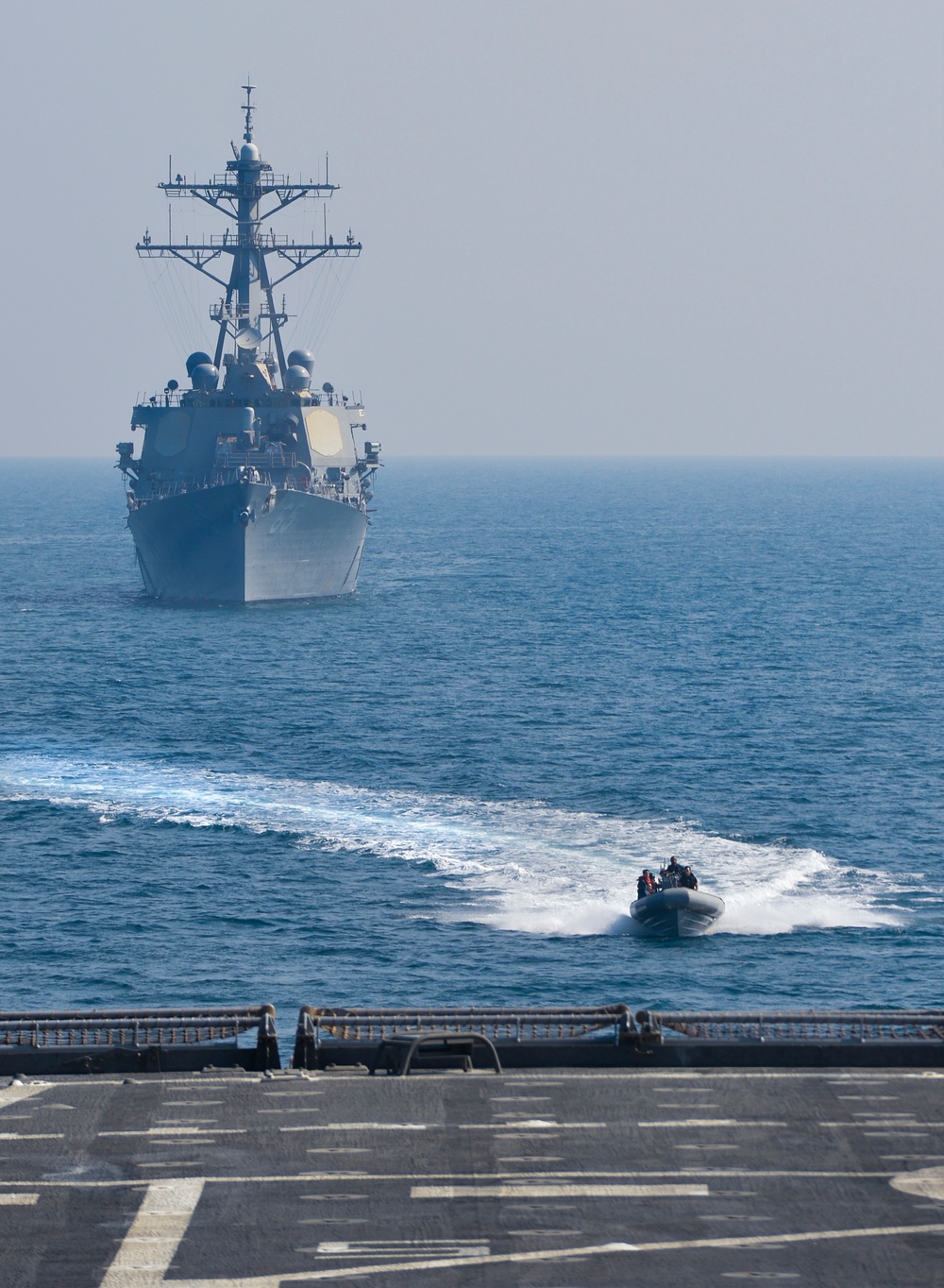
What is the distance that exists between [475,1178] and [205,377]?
102m

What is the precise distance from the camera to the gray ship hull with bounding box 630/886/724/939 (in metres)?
46.9

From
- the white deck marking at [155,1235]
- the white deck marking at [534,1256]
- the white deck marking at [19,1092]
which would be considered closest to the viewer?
the white deck marking at [534,1256]

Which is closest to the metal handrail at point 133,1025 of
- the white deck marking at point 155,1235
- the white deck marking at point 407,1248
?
the white deck marking at point 155,1235

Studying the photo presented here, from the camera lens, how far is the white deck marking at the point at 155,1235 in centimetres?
2141

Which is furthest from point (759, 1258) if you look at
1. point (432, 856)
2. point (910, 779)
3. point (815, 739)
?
point (815, 739)

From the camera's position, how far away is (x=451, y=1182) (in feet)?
80.4

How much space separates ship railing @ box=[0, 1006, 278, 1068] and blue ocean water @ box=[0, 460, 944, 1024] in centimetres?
1139

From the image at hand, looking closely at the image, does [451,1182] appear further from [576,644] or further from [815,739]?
[576,644]

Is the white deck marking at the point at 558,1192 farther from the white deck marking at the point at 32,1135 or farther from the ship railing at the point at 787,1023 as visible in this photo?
the white deck marking at the point at 32,1135

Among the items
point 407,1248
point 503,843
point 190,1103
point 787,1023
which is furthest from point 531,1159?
point 503,843

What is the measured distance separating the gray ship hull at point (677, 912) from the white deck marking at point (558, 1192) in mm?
22756

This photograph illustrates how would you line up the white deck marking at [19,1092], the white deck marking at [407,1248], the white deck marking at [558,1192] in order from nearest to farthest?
the white deck marking at [407,1248] → the white deck marking at [558,1192] → the white deck marking at [19,1092]

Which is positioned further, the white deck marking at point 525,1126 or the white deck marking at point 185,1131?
the white deck marking at point 525,1126

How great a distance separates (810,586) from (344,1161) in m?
120
